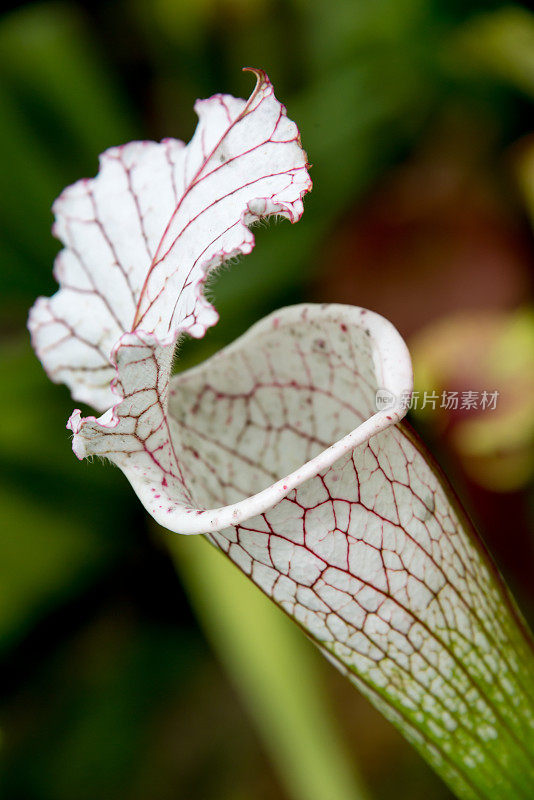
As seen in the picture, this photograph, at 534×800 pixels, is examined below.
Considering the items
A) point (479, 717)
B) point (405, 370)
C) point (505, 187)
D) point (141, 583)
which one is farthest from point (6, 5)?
point (479, 717)

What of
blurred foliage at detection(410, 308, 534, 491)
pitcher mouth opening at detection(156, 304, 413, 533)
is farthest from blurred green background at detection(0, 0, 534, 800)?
pitcher mouth opening at detection(156, 304, 413, 533)

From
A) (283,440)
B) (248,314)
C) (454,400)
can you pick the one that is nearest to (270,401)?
(283,440)

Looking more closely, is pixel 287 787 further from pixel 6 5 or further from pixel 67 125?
pixel 6 5

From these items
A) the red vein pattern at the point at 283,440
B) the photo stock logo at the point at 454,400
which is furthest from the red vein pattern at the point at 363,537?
the photo stock logo at the point at 454,400

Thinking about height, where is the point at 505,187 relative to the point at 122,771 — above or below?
above

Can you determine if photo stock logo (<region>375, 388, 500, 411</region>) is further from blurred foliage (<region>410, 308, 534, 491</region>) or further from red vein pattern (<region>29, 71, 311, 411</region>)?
red vein pattern (<region>29, 71, 311, 411</region>)

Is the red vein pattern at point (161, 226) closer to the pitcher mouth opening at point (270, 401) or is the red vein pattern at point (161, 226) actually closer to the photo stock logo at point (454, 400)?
the pitcher mouth opening at point (270, 401)

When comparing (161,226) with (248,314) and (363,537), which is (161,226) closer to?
(363,537)
